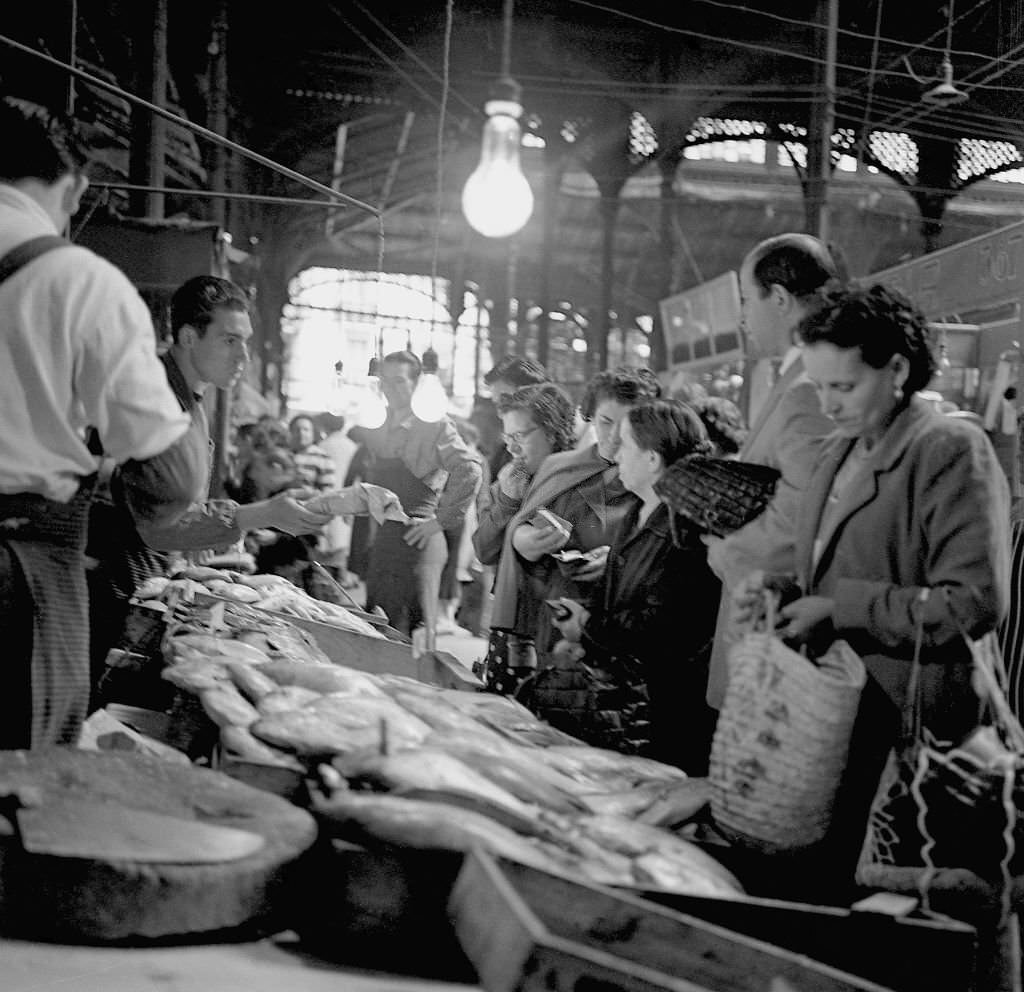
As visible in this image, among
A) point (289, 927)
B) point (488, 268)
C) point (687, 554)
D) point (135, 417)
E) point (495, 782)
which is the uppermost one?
point (488, 268)

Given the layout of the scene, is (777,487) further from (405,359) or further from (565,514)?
(405,359)

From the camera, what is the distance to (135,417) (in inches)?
113

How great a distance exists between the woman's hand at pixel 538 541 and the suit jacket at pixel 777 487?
1575mm

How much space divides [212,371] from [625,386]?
237 cm

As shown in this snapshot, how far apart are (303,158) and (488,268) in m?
15.9

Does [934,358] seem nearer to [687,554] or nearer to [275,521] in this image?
[687,554]

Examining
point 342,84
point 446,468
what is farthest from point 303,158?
point 446,468

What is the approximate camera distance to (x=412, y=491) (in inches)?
335

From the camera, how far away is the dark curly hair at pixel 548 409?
6711 millimetres

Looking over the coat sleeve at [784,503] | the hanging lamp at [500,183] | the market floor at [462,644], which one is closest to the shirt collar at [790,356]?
the coat sleeve at [784,503]

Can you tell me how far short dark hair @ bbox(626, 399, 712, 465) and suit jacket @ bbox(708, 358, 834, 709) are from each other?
0.56m

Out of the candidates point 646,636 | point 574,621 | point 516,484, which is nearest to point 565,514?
point 516,484

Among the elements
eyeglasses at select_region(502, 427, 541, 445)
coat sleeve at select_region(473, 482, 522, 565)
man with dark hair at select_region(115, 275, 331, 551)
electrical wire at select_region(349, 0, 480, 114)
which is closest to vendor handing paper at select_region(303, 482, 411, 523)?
man with dark hair at select_region(115, 275, 331, 551)

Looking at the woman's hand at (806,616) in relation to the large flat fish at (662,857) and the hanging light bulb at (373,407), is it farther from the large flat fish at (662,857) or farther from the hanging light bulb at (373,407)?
the hanging light bulb at (373,407)
